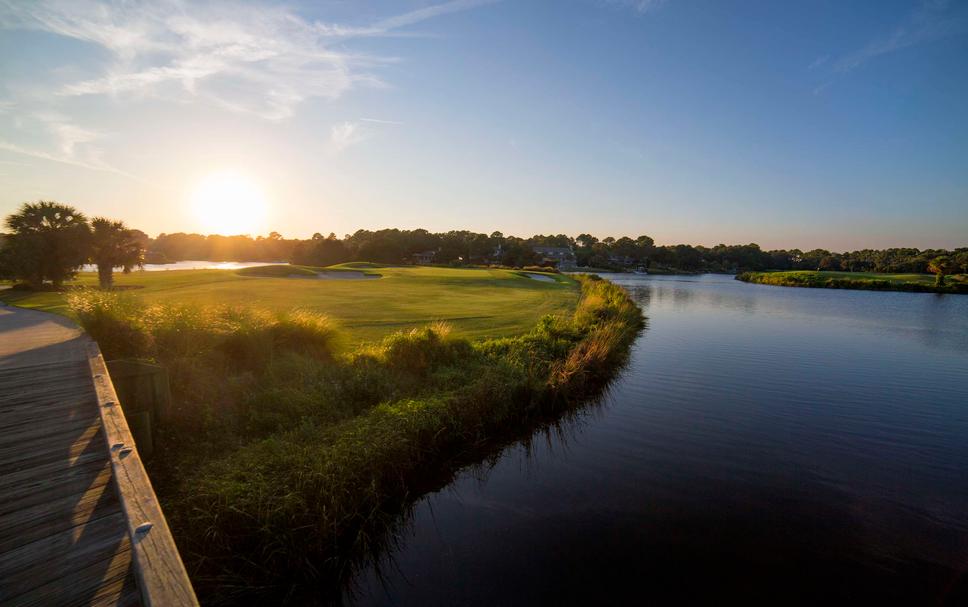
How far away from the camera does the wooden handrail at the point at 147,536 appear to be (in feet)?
7.34

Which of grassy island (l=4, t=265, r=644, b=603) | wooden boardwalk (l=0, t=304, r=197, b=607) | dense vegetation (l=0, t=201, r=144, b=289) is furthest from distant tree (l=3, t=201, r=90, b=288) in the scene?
wooden boardwalk (l=0, t=304, r=197, b=607)

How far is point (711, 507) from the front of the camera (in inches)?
275

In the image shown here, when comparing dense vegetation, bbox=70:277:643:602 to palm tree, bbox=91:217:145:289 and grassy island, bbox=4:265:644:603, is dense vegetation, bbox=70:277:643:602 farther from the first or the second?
palm tree, bbox=91:217:145:289

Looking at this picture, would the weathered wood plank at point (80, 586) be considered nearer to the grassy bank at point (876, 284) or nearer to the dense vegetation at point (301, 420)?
the dense vegetation at point (301, 420)

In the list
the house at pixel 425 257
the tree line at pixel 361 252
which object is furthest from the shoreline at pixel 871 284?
the house at pixel 425 257

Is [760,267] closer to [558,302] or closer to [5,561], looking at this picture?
[558,302]

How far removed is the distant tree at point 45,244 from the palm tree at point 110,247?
27.6 inches

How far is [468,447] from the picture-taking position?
8.80 metres

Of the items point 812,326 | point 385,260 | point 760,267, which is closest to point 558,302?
point 812,326

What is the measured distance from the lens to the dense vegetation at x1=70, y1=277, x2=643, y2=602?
5.19m

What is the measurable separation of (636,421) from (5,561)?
10896 mm

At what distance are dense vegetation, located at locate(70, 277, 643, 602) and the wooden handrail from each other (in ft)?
5.93

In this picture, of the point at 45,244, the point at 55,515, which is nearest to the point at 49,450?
the point at 55,515

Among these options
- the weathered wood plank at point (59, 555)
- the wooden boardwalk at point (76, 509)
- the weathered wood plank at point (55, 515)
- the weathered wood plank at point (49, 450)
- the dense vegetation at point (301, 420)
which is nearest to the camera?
the wooden boardwalk at point (76, 509)
